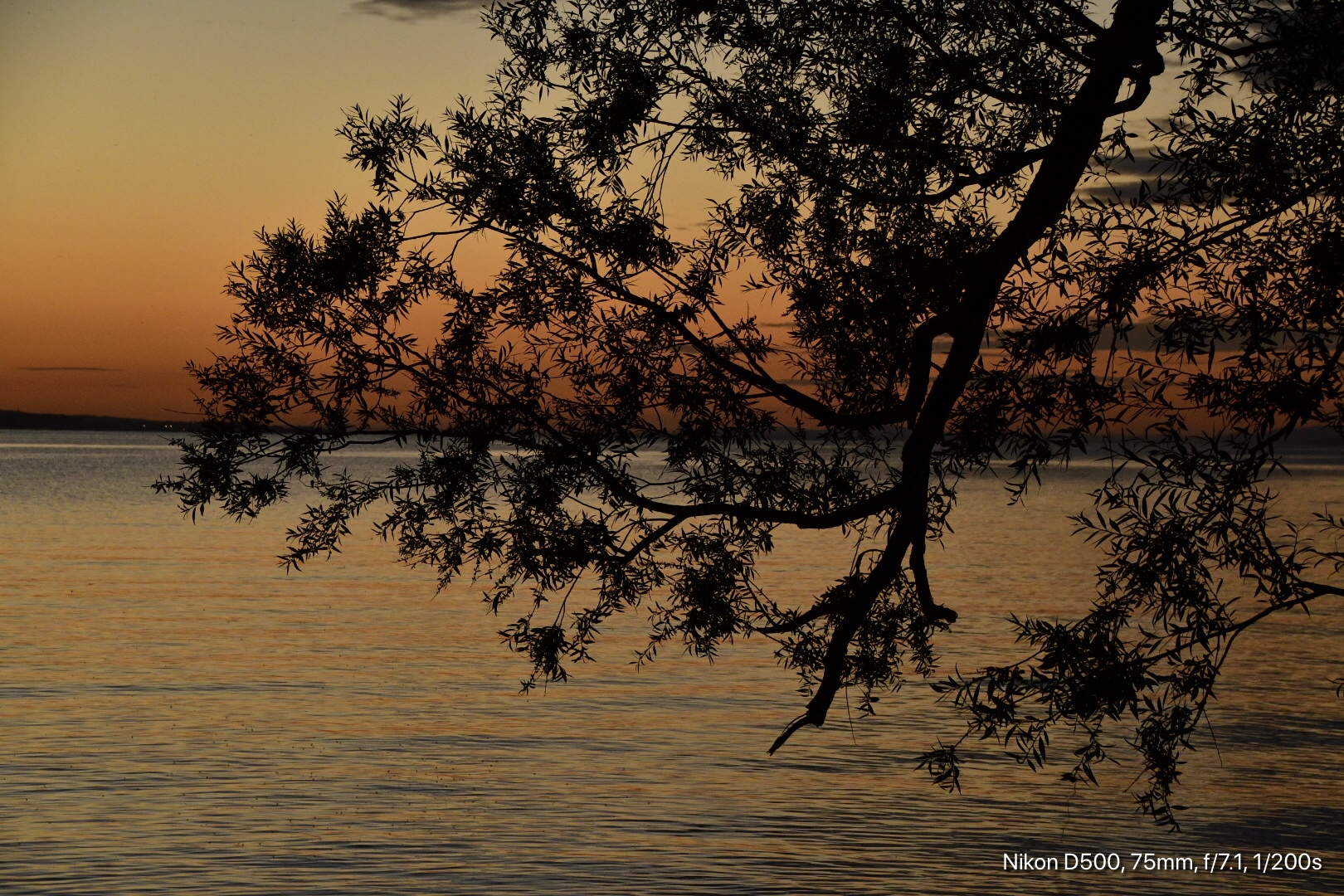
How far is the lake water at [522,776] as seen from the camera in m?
19.4

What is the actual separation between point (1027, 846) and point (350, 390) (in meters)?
14.1

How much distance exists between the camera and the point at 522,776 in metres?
24.7

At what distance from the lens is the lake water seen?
19.4 meters

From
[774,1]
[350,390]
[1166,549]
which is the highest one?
[774,1]

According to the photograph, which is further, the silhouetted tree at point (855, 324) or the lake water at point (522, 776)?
the lake water at point (522, 776)

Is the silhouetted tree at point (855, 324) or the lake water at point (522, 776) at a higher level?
the silhouetted tree at point (855, 324)

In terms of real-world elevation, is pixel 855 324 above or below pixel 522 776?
above

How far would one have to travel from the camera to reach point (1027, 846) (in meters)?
21.2

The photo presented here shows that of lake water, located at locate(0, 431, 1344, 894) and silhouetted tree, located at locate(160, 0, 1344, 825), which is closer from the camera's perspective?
silhouetted tree, located at locate(160, 0, 1344, 825)

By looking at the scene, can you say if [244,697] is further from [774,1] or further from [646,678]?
[774,1]

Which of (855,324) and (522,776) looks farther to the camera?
(522,776)

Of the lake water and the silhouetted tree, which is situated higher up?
the silhouetted tree

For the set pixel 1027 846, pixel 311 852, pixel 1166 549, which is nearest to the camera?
pixel 1166 549

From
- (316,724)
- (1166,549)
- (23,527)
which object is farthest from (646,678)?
(23,527)
